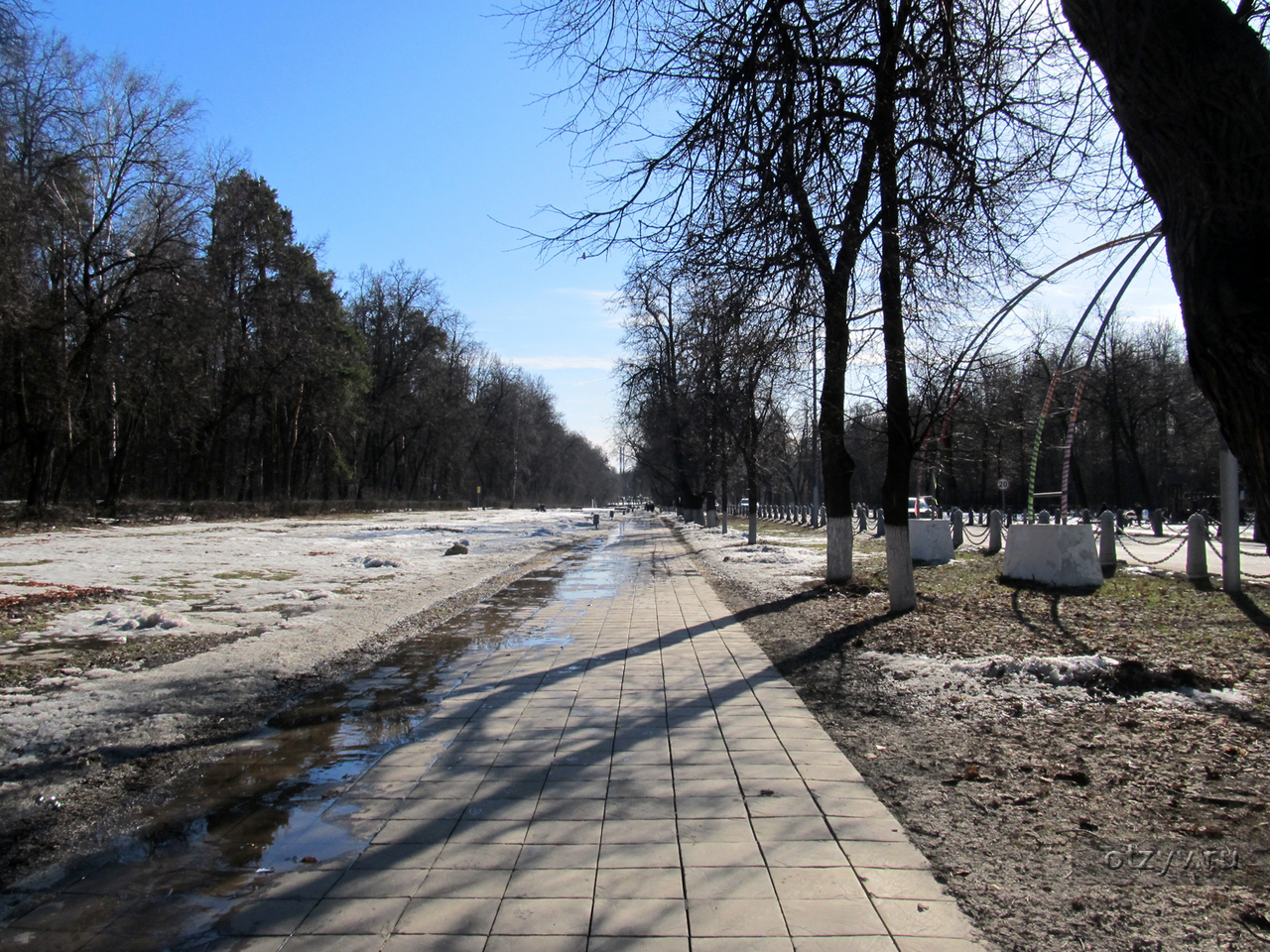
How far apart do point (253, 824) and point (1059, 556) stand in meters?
11.4

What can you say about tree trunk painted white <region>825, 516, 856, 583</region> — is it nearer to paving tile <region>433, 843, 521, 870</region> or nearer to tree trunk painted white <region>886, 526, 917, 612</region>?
tree trunk painted white <region>886, 526, 917, 612</region>

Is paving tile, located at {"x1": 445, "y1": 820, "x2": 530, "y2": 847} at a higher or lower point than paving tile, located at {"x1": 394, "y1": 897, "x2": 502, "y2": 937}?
lower

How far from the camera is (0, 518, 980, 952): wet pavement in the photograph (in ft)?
9.46

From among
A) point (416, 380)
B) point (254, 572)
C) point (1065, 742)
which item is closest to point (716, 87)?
point (1065, 742)

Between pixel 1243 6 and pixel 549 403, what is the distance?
88.5 meters

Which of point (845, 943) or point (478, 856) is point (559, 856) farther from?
point (845, 943)

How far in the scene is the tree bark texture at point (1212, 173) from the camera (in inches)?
121

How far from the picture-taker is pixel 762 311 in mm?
9984

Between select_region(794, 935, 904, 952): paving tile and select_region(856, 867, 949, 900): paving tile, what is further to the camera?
select_region(856, 867, 949, 900): paving tile

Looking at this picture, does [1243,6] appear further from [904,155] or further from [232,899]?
[232,899]

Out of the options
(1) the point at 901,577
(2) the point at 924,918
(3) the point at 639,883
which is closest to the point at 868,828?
(2) the point at 924,918

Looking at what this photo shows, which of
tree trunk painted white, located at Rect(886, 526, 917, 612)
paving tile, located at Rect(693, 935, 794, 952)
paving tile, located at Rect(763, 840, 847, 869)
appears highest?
tree trunk painted white, located at Rect(886, 526, 917, 612)

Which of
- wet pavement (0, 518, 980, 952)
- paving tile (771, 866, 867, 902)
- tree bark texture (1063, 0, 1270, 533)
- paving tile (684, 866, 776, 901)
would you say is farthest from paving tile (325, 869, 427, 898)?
tree bark texture (1063, 0, 1270, 533)

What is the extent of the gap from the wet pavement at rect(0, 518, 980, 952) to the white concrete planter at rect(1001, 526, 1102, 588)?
7.52m
